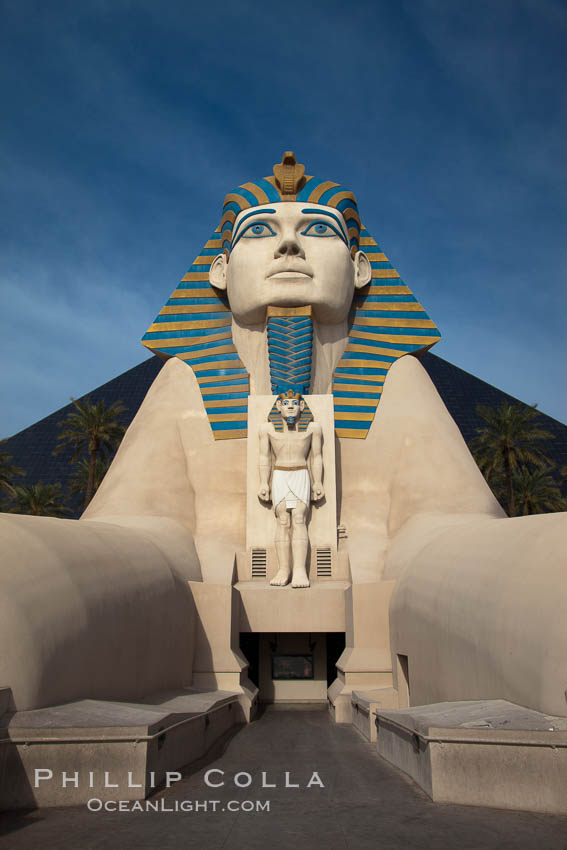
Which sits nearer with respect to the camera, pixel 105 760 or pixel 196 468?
pixel 105 760

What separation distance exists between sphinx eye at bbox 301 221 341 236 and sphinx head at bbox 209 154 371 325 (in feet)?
0.05

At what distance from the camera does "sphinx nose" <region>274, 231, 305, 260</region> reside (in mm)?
10977

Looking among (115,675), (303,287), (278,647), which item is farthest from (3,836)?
(303,287)

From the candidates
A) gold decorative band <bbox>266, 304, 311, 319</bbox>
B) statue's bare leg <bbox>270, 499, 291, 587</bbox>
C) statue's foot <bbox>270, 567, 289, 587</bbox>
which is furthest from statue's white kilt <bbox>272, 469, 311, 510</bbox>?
gold decorative band <bbox>266, 304, 311, 319</bbox>

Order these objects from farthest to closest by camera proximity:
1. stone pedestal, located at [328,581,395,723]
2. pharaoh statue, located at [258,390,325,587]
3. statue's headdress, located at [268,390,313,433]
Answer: statue's headdress, located at [268,390,313,433] < pharaoh statue, located at [258,390,325,587] < stone pedestal, located at [328,581,395,723]

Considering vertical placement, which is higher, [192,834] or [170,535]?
[170,535]

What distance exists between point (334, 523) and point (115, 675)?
466 cm

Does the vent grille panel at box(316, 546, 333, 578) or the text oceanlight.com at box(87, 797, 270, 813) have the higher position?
the vent grille panel at box(316, 546, 333, 578)

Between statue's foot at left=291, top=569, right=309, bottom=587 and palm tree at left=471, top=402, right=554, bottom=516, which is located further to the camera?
palm tree at left=471, top=402, right=554, bottom=516

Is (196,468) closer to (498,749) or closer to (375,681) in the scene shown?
(375,681)

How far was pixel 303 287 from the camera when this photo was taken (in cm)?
1102

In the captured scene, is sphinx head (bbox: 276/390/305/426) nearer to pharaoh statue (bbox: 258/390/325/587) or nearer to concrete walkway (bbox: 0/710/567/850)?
pharaoh statue (bbox: 258/390/325/587)

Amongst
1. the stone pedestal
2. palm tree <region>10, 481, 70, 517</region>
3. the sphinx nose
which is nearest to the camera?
the stone pedestal

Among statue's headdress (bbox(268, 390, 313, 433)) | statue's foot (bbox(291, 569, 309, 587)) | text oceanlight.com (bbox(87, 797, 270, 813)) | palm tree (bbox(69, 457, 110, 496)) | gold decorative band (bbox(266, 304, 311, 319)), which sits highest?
gold decorative band (bbox(266, 304, 311, 319))
